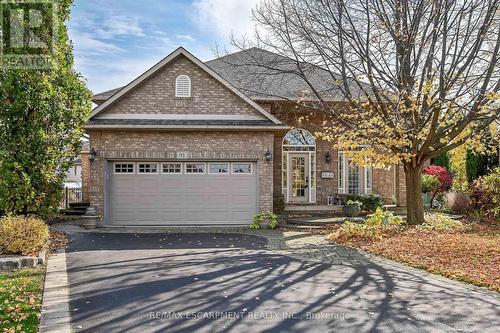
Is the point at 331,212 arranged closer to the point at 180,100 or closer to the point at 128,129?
the point at 180,100

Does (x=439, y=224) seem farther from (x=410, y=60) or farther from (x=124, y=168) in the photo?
(x=124, y=168)

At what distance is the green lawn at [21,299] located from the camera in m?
5.32

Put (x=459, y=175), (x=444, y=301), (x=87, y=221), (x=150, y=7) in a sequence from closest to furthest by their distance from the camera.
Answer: (x=444, y=301) < (x=150, y=7) < (x=87, y=221) < (x=459, y=175)

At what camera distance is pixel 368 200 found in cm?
1828

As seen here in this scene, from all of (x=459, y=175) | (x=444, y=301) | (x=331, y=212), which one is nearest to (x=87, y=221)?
(x=331, y=212)

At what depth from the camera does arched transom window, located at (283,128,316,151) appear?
778 inches

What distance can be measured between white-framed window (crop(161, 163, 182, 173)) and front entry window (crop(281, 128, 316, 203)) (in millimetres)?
5357

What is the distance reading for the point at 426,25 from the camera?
1243 cm

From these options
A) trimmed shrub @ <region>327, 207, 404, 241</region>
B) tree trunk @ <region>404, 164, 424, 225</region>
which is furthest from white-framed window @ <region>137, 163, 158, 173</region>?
tree trunk @ <region>404, 164, 424, 225</region>

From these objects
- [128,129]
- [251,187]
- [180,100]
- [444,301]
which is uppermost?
[180,100]

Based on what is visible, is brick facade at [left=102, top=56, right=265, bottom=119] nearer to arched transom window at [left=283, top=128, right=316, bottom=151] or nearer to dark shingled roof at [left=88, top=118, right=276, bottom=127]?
dark shingled roof at [left=88, top=118, right=276, bottom=127]

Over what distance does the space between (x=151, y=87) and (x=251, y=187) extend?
16.8 ft

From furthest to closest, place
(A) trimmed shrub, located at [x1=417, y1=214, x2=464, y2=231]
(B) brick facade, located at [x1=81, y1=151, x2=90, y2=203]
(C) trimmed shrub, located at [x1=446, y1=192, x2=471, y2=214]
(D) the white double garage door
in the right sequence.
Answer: (B) brick facade, located at [x1=81, y1=151, x2=90, y2=203] < (C) trimmed shrub, located at [x1=446, y1=192, x2=471, y2=214] < (D) the white double garage door < (A) trimmed shrub, located at [x1=417, y1=214, x2=464, y2=231]

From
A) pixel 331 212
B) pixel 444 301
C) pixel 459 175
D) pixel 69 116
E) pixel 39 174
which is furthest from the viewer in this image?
pixel 459 175
